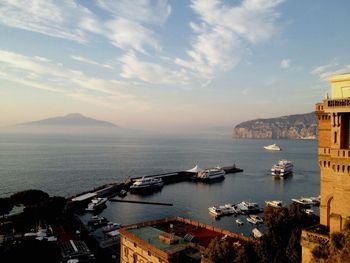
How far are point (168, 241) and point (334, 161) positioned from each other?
16.4m

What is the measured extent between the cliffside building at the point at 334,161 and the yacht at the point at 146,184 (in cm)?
6275

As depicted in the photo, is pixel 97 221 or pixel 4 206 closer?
pixel 4 206

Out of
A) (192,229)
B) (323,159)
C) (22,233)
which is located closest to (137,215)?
(22,233)

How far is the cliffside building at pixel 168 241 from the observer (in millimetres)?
26009

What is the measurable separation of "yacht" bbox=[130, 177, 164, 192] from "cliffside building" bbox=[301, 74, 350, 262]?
62749 mm

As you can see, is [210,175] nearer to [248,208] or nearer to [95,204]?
[248,208]

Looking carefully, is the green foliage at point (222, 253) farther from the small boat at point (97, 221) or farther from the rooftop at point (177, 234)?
the small boat at point (97, 221)

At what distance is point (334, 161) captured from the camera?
16.4 metres

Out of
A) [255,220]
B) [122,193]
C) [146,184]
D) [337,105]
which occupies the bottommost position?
[122,193]

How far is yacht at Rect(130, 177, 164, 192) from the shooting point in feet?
255

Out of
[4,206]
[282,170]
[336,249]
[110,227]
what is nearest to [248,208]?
[110,227]

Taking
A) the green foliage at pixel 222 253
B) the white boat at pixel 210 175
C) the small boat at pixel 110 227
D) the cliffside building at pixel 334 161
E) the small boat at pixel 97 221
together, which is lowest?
the small boat at pixel 97 221

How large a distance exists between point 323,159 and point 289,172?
8879cm

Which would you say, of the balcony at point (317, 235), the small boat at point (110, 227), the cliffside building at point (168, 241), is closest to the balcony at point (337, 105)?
the balcony at point (317, 235)
